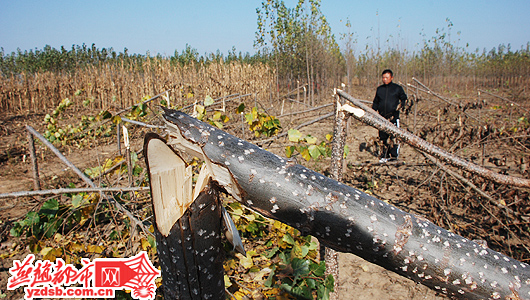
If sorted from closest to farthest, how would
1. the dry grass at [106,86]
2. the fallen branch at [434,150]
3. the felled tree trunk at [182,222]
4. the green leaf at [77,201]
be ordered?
the felled tree trunk at [182,222] < the fallen branch at [434,150] < the green leaf at [77,201] < the dry grass at [106,86]

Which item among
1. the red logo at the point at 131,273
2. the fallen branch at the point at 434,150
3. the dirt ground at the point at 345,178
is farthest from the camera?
the dirt ground at the point at 345,178

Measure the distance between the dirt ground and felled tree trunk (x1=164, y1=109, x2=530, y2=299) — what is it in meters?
0.88

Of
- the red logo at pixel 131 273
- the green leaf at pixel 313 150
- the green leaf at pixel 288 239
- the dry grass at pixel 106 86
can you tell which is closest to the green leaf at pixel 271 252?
the green leaf at pixel 288 239

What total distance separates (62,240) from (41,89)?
12.5 m

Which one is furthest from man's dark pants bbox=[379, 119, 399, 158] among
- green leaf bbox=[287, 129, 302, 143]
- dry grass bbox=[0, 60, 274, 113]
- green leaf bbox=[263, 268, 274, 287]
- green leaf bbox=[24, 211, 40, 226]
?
dry grass bbox=[0, 60, 274, 113]

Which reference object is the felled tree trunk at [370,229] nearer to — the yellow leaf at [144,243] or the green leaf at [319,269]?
the green leaf at [319,269]

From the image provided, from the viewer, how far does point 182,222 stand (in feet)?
2.33

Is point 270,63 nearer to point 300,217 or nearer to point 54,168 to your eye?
point 54,168

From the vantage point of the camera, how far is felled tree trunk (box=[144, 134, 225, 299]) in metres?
0.72

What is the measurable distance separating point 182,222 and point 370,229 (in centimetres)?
42

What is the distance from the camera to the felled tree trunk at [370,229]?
54cm

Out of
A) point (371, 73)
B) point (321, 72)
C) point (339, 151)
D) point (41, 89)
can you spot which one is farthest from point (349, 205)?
point (371, 73)

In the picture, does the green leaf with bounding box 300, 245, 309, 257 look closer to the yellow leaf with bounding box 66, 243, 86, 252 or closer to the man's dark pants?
the yellow leaf with bounding box 66, 243, 86, 252

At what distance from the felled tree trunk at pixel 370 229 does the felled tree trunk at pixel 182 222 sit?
0.14 m
